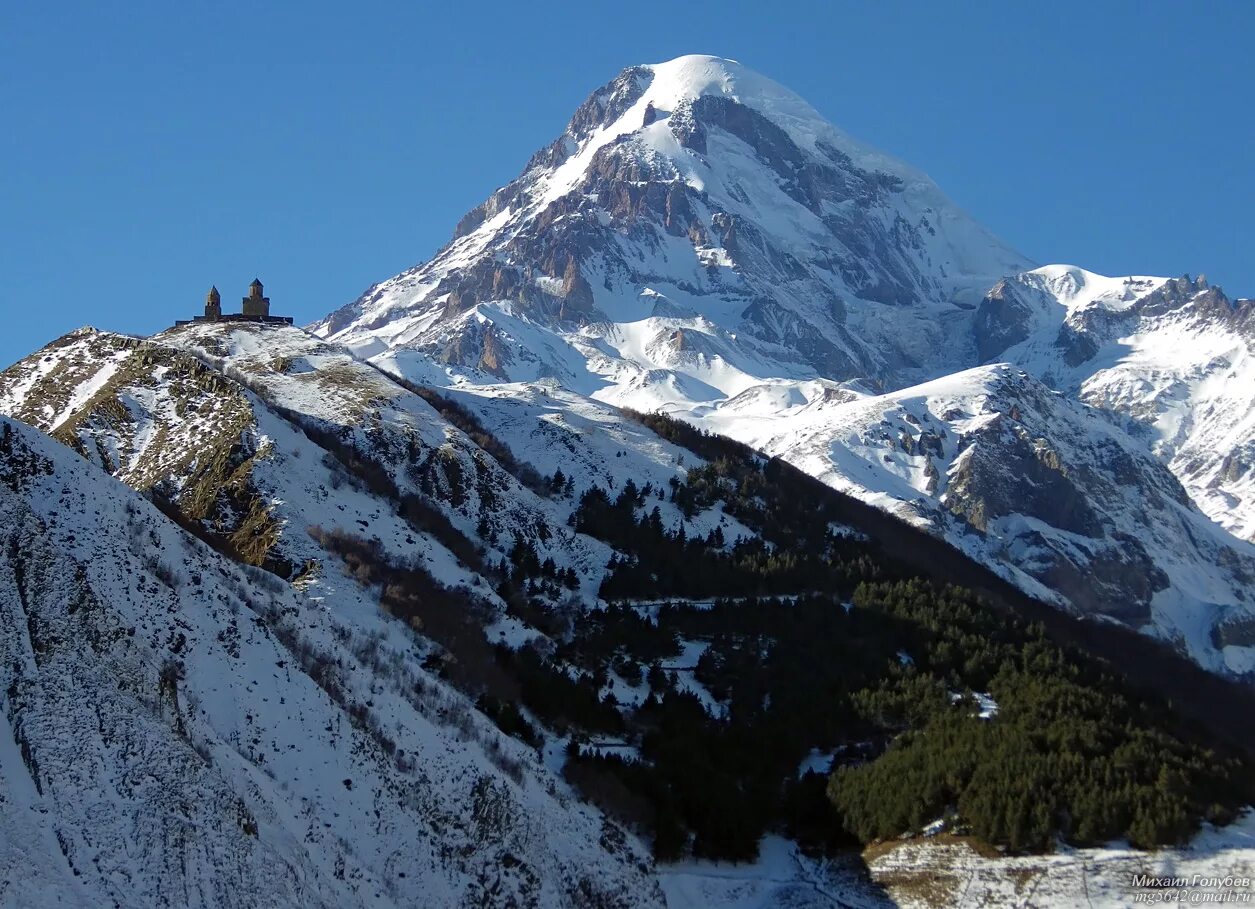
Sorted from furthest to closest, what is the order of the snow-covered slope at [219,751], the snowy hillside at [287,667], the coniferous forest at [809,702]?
the coniferous forest at [809,702]
the snowy hillside at [287,667]
the snow-covered slope at [219,751]

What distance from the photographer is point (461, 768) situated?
192 feet

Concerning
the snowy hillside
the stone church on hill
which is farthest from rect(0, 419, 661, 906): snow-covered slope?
the stone church on hill

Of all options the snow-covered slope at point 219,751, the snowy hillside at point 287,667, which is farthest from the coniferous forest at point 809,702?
the snow-covered slope at point 219,751

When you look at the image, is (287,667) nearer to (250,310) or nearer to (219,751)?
(219,751)

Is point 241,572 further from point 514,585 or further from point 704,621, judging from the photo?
point 704,621

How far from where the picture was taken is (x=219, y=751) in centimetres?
4841

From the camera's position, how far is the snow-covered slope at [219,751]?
42.3 m

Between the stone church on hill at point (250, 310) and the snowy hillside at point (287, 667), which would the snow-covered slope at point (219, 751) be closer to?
the snowy hillside at point (287, 667)

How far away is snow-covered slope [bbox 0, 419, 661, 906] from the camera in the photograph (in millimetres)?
42281

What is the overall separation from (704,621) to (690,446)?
1497 inches

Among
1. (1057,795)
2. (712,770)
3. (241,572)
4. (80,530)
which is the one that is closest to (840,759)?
(712,770)

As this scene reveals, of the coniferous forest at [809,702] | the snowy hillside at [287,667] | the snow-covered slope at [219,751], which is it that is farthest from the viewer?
the coniferous forest at [809,702]

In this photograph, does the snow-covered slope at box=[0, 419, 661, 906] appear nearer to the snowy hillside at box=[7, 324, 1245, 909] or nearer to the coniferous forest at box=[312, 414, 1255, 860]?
the snowy hillside at box=[7, 324, 1245, 909]

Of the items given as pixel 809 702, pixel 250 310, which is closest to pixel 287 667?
pixel 809 702
